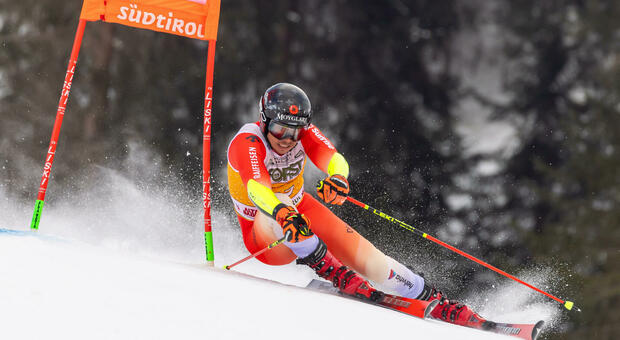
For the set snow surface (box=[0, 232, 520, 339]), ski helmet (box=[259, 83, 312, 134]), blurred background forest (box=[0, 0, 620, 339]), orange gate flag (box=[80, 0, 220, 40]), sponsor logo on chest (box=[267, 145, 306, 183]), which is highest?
blurred background forest (box=[0, 0, 620, 339])

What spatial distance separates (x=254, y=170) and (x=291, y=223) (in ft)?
1.43

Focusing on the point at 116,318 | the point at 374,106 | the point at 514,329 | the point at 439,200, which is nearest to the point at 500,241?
the point at 439,200

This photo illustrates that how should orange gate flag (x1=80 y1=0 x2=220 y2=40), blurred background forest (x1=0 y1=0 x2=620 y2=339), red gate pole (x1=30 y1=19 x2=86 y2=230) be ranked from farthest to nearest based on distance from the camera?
1. blurred background forest (x1=0 y1=0 x2=620 y2=339)
2. orange gate flag (x1=80 y1=0 x2=220 y2=40)
3. red gate pole (x1=30 y1=19 x2=86 y2=230)

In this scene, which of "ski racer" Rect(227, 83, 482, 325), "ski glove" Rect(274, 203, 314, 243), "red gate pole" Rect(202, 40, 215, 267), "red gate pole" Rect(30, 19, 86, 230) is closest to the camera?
"ski glove" Rect(274, 203, 314, 243)

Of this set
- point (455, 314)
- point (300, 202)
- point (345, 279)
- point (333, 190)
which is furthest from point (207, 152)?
point (455, 314)

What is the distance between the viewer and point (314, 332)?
7.27 ft

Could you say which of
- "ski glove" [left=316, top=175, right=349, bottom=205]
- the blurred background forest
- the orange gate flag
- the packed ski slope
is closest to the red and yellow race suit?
"ski glove" [left=316, top=175, right=349, bottom=205]

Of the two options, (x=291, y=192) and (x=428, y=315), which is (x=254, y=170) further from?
(x=428, y=315)

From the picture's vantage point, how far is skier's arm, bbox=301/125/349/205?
3.35 m

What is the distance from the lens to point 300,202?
3701 millimetres

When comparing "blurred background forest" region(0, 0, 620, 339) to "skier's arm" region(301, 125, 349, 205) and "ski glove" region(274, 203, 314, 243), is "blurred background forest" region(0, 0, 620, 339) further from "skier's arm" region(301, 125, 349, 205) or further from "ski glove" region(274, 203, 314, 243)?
"ski glove" region(274, 203, 314, 243)

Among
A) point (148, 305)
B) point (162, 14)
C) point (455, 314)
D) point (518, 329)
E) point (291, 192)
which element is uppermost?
point (162, 14)

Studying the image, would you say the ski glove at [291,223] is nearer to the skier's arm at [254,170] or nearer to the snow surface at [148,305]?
the skier's arm at [254,170]

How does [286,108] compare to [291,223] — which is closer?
[291,223]
